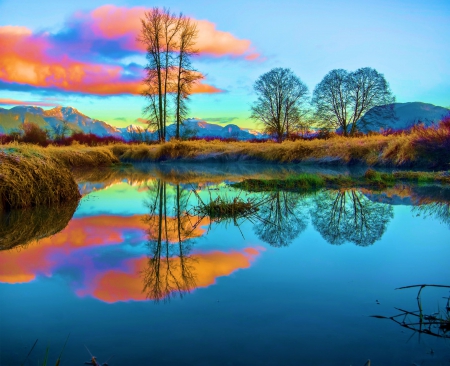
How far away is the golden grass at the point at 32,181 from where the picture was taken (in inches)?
233

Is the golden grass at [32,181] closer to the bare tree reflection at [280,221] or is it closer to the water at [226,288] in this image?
the water at [226,288]

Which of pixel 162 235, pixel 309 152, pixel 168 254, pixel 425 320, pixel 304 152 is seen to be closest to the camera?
pixel 425 320

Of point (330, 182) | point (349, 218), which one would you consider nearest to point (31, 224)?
point (349, 218)

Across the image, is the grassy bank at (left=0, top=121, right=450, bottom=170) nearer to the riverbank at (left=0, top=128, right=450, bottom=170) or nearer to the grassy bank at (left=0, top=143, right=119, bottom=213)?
the riverbank at (left=0, top=128, right=450, bottom=170)

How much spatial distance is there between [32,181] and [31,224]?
1.61m

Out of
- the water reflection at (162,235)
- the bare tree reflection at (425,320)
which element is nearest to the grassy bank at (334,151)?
the water reflection at (162,235)

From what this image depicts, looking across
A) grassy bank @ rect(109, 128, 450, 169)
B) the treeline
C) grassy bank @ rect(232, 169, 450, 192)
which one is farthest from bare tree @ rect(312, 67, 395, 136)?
grassy bank @ rect(232, 169, 450, 192)

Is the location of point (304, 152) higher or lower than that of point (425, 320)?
higher

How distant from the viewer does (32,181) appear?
630 cm

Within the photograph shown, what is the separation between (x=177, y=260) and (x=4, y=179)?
385 cm

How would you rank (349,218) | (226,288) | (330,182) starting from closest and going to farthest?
(226,288) → (349,218) → (330,182)

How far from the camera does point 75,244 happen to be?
13.2 feet

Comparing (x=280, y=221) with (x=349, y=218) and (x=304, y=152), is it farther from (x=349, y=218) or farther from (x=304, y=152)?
(x=304, y=152)

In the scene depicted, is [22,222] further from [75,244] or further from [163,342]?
[163,342]
